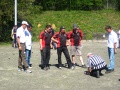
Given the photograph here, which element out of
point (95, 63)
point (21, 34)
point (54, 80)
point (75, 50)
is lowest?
point (54, 80)

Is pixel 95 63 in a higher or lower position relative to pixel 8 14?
lower

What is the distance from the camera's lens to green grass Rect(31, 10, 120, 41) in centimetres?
2810

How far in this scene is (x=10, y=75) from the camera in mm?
11203

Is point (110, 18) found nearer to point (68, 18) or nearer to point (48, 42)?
point (68, 18)

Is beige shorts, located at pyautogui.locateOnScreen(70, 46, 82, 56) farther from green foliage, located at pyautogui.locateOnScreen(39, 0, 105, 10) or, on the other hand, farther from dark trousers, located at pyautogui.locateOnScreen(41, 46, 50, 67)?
green foliage, located at pyautogui.locateOnScreen(39, 0, 105, 10)

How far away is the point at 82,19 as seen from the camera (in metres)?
30.0

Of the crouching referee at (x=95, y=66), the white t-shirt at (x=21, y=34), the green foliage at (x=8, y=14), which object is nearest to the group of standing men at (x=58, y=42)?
the white t-shirt at (x=21, y=34)

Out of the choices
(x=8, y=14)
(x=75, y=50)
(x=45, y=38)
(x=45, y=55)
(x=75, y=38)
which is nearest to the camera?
(x=45, y=38)

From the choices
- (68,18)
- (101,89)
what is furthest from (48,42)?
(68,18)

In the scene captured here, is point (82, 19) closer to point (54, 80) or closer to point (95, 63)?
point (95, 63)

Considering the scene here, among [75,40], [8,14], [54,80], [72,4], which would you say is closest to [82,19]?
[72,4]

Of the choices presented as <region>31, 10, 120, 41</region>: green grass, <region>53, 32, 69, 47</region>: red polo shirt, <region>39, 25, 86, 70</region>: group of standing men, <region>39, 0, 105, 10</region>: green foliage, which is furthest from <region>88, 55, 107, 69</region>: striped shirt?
<region>39, 0, 105, 10</region>: green foliage

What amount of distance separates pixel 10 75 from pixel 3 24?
13484 millimetres

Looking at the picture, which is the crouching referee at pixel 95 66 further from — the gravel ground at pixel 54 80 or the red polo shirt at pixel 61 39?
the red polo shirt at pixel 61 39
